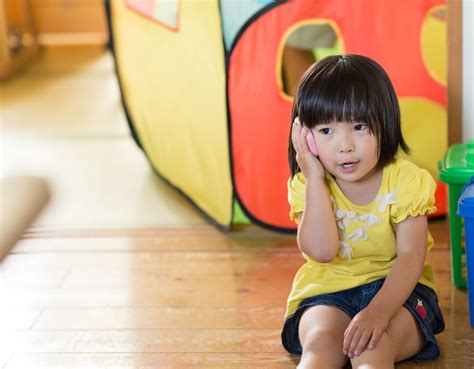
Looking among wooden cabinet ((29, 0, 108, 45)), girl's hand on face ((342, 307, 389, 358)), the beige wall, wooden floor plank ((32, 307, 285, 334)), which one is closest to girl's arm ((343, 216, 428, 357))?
girl's hand on face ((342, 307, 389, 358))

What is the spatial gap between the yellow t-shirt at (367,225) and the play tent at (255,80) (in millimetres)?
556

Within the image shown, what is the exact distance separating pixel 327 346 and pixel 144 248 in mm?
765

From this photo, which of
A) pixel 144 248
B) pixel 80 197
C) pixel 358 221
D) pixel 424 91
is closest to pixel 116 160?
pixel 80 197

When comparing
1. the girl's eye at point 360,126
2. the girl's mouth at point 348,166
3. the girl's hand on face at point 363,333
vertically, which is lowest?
the girl's hand on face at point 363,333

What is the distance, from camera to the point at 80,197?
7.97 feet

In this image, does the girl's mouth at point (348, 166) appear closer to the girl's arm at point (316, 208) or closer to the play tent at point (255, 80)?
the girl's arm at point (316, 208)

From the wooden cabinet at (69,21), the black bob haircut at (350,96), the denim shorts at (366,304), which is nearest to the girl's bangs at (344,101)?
the black bob haircut at (350,96)

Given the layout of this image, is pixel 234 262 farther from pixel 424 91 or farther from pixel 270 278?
pixel 424 91

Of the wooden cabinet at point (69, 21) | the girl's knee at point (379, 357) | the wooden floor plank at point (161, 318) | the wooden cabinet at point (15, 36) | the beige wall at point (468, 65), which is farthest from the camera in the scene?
the wooden cabinet at point (69, 21)

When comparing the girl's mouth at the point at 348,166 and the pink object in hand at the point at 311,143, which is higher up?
the pink object in hand at the point at 311,143

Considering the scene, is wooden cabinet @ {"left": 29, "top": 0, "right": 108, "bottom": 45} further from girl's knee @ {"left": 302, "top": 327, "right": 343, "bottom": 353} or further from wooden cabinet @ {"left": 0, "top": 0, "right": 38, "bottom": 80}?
girl's knee @ {"left": 302, "top": 327, "right": 343, "bottom": 353}

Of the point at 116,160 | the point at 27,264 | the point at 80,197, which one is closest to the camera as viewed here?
the point at 27,264

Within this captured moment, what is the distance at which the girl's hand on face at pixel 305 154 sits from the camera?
4.65 ft

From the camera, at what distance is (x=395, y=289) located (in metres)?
1.40
